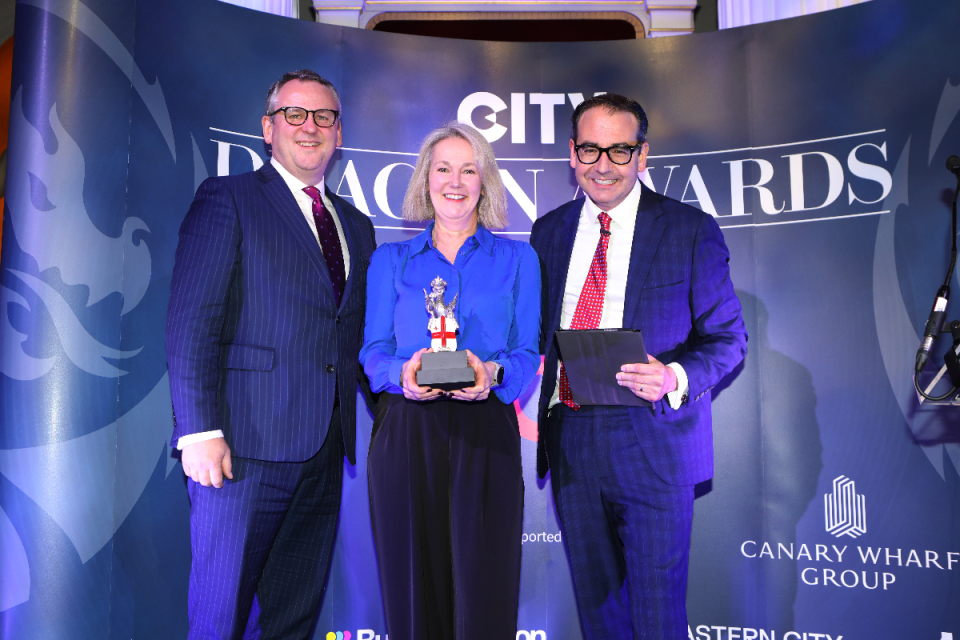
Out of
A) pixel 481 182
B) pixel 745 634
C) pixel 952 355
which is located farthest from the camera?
pixel 745 634

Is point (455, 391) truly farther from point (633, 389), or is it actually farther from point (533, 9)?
point (533, 9)

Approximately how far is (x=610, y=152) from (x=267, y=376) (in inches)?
56.5

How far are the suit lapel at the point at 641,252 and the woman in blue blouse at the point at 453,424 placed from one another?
340mm

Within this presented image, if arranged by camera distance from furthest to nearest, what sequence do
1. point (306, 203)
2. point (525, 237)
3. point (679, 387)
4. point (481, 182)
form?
point (525, 237) < point (306, 203) < point (481, 182) < point (679, 387)

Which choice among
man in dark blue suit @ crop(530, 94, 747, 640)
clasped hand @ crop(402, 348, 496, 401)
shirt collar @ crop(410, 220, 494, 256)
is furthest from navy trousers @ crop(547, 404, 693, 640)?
shirt collar @ crop(410, 220, 494, 256)

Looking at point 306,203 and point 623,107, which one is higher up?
point 623,107

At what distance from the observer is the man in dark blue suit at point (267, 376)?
2.36 meters

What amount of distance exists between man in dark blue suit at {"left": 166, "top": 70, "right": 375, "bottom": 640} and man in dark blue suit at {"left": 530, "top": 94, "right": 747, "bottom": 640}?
0.77 meters

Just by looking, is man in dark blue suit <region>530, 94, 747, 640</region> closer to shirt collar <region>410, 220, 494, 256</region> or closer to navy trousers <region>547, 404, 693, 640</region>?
navy trousers <region>547, 404, 693, 640</region>

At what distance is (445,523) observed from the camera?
216 cm

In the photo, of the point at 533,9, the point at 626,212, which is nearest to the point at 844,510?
the point at 626,212

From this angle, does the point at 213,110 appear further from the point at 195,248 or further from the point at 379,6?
the point at 379,6

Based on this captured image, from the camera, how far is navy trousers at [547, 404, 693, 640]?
8.02 ft

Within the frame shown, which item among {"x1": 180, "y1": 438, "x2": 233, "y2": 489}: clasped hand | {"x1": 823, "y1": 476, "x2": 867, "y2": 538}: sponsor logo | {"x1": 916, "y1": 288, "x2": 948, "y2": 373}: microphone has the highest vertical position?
{"x1": 916, "y1": 288, "x2": 948, "y2": 373}: microphone
